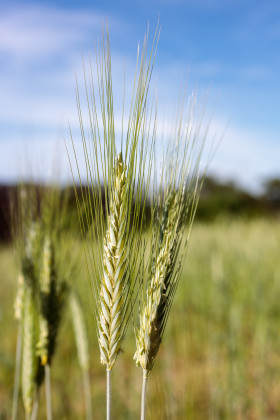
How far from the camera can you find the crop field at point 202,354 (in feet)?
7.72

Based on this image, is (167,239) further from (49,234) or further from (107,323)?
(49,234)

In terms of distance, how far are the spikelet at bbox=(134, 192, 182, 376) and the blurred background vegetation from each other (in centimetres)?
29

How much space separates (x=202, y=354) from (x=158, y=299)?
11.6ft

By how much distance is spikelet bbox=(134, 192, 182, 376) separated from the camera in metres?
0.80

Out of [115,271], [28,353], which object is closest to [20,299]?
[28,353]

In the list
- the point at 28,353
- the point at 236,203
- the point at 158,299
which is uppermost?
the point at 158,299

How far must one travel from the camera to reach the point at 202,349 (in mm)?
4105

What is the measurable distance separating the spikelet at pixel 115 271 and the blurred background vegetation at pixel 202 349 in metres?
0.30

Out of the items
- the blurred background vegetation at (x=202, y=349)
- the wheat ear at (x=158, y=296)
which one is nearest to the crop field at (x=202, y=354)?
the blurred background vegetation at (x=202, y=349)

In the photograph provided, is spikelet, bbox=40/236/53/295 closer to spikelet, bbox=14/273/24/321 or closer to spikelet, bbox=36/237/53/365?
spikelet, bbox=36/237/53/365

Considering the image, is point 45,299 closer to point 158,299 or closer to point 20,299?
point 20,299

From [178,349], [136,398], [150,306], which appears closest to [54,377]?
[136,398]

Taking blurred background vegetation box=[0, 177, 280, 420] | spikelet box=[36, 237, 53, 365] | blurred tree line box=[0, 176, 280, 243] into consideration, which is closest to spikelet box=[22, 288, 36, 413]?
spikelet box=[36, 237, 53, 365]

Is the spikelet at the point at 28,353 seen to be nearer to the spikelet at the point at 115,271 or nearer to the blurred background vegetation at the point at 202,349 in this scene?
the blurred background vegetation at the point at 202,349
